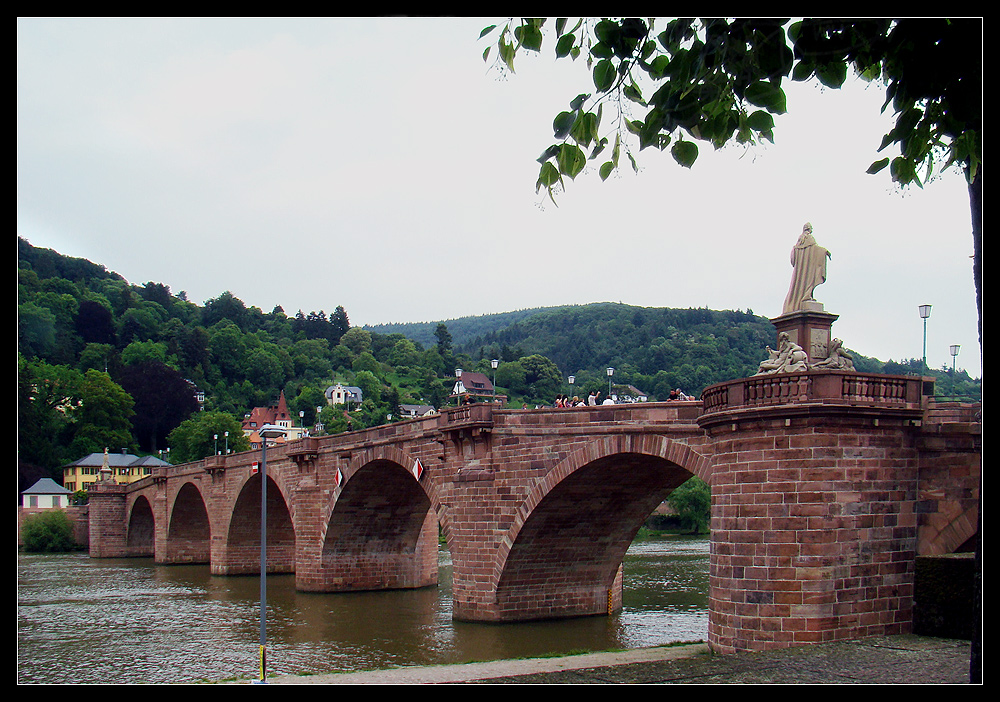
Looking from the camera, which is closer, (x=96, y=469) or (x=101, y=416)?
(x=96, y=469)

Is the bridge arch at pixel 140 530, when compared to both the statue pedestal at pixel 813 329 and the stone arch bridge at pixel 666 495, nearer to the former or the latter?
the stone arch bridge at pixel 666 495

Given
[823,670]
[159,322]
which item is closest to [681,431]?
[823,670]

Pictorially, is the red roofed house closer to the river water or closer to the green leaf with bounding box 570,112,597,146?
the river water

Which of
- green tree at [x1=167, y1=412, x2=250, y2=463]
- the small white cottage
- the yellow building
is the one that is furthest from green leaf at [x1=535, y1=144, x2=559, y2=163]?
the yellow building

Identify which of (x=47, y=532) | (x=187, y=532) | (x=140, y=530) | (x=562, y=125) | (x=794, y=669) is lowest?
(x=47, y=532)

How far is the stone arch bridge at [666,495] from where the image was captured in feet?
51.1

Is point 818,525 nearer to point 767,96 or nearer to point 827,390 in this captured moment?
point 827,390

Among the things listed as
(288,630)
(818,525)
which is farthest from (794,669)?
(288,630)

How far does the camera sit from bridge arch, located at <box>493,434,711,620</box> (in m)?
23.5

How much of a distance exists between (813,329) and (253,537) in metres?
38.6

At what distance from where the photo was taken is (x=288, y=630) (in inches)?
1123

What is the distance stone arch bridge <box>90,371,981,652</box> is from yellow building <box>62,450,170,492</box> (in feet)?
156

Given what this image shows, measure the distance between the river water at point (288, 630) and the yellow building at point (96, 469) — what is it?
4576cm
